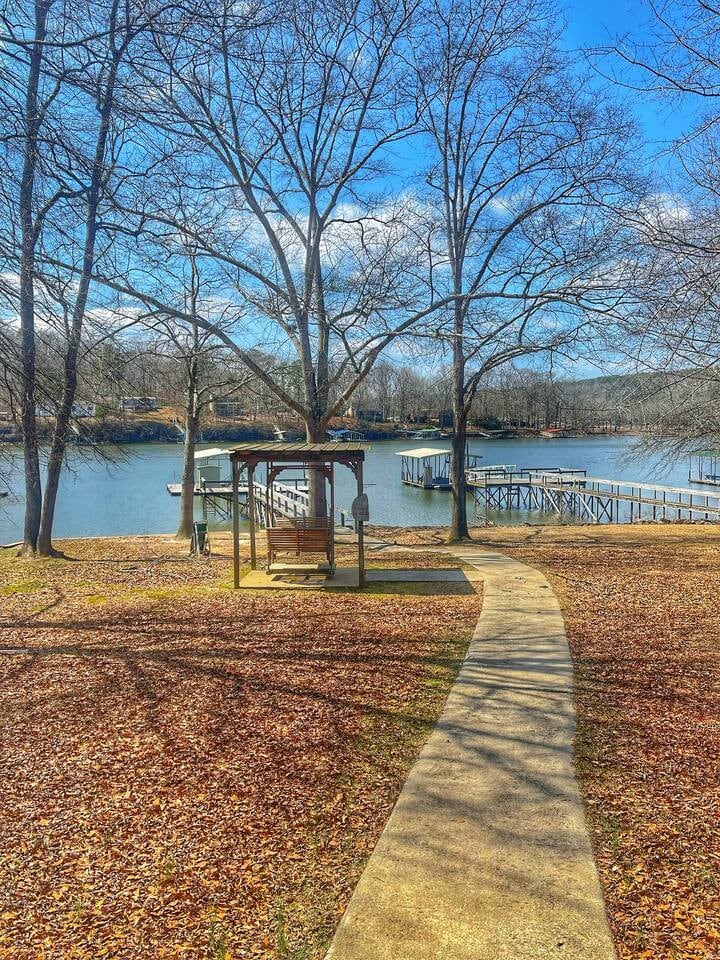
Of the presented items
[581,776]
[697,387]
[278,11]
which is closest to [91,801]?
[581,776]

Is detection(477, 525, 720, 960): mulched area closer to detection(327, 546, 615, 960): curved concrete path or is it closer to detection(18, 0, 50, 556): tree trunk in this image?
detection(327, 546, 615, 960): curved concrete path

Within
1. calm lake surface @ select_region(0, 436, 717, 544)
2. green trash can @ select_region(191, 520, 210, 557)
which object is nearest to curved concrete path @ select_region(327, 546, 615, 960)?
calm lake surface @ select_region(0, 436, 717, 544)

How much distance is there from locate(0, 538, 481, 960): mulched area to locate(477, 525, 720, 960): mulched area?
1129 millimetres

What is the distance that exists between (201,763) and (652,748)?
2.82m

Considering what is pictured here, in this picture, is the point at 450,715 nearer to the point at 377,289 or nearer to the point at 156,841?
the point at 156,841

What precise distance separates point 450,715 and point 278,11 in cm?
570

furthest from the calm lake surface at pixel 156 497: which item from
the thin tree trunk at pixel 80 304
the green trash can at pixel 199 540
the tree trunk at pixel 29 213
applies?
the tree trunk at pixel 29 213

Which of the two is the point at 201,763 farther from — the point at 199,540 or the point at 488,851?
the point at 199,540

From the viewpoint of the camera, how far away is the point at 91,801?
3.75m

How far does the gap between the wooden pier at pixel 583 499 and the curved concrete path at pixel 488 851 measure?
26404 mm

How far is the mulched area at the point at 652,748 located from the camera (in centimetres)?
284

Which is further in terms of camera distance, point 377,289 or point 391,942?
point 377,289

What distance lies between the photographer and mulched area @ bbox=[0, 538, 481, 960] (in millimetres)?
2838

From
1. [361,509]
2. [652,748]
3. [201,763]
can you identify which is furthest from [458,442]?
[201,763]
